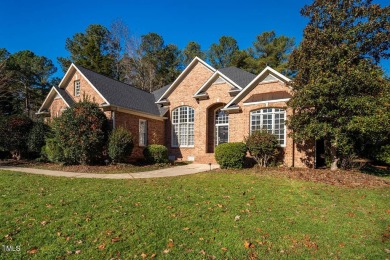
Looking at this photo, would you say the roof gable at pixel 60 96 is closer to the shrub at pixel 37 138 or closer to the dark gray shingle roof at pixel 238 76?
the shrub at pixel 37 138

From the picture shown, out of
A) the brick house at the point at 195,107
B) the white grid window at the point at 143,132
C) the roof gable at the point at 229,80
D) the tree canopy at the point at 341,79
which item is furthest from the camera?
the white grid window at the point at 143,132

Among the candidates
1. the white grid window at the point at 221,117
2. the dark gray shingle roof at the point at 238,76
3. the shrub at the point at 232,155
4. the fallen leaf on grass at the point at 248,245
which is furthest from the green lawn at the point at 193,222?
the dark gray shingle roof at the point at 238,76

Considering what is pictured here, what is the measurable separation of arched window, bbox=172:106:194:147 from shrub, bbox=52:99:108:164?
6392 millimetres

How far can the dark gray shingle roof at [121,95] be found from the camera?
1727 cm

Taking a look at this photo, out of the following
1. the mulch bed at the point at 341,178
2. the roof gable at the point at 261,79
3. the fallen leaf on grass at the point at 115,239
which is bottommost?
the fallen leaf on grass at the point at 115,239

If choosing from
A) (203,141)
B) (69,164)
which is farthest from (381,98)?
(69,164)

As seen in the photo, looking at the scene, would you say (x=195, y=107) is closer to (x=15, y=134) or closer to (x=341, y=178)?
(x=341, y=178)

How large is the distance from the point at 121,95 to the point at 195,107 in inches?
219

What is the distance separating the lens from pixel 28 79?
4100 cm

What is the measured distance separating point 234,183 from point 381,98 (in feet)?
23.4

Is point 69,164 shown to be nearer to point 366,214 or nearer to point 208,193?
point 208,193

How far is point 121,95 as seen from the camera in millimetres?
18578

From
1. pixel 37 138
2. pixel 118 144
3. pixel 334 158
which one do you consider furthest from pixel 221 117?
pixel 37 138

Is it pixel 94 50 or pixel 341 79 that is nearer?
pixel 341 79
